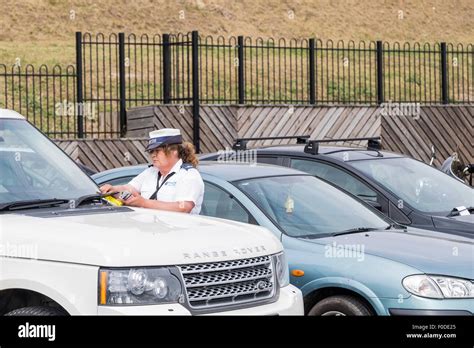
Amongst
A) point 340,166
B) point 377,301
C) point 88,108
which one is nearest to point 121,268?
point 377,301

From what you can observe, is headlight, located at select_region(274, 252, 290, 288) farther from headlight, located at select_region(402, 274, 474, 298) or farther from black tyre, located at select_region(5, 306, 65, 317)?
black tyre, located at select_region(5, 306, 65, 317)

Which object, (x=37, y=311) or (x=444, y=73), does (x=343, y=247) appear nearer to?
(x=37, y=311)

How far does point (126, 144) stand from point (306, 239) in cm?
1079

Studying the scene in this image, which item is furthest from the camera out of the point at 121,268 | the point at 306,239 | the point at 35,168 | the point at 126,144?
the point at 126,144

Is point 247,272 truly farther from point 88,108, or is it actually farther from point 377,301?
point 88,108

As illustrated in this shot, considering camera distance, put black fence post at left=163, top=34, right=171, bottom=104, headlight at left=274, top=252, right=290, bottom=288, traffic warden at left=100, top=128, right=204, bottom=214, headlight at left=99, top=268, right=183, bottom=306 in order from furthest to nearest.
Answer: black fence post at left=163, top=34, right=171, bottom=104 → traffic warden at left=100, top=128, right=204, bottom=214 → headlight at left=274, top=252, right=290, bottom=288 → headlight at left=99, top=268, right=183, bottom=306

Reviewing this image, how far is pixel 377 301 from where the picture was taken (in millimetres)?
7469

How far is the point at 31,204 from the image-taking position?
645 cm

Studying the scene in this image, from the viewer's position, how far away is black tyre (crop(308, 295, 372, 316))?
7539mm

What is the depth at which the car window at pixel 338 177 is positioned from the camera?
1027 centimetres

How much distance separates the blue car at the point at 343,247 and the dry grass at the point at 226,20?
83.1 ft

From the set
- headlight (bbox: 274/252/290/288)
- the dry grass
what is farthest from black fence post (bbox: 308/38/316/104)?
the dry grass

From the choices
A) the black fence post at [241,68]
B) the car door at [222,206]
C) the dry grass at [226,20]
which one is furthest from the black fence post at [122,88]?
the dry grass at [226,20]

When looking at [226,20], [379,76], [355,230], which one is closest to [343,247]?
[355,230]
